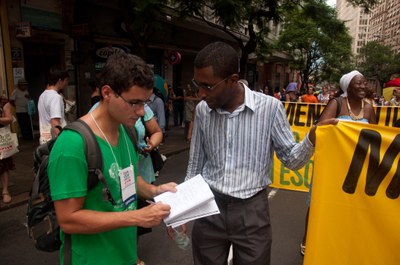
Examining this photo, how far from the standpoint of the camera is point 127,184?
70.4 inches

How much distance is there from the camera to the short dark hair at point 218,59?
1.98 metres

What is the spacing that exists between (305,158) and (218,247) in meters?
0.77

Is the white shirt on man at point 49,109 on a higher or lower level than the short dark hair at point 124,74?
lower

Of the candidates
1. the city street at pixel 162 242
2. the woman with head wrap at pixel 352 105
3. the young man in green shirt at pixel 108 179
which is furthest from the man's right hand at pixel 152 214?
the woman with head wrap at pixel 352 105

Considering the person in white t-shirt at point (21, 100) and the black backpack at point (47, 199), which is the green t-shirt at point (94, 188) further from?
the person in white t-shirt at point (21, 100)

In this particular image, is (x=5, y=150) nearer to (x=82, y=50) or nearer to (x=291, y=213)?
(x=291, y=213)

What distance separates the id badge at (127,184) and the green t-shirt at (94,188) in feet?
0.07

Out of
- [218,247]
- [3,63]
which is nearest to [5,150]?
[218,247]

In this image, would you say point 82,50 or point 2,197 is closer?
point 2,197

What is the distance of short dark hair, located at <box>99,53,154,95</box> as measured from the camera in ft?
5.24

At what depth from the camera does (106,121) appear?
172 cm

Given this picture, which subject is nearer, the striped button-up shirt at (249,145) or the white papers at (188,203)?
the white papers at (188,203)

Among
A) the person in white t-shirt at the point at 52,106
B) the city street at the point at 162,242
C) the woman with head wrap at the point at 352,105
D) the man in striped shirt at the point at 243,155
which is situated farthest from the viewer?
the person in white t-shirt at the point at 52,106

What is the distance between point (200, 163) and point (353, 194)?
96 cm
